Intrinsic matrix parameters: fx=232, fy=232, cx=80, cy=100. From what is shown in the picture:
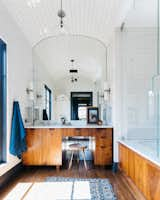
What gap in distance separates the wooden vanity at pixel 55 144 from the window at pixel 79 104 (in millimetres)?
710

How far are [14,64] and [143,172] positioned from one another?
9.20 ft

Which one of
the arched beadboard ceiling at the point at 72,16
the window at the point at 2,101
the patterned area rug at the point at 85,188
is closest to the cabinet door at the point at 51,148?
the patterned area rug at the point at 85,188

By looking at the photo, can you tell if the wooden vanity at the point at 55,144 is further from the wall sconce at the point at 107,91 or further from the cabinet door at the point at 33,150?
the wall sconce at the point at 107,91

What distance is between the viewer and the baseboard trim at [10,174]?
11.6 ft

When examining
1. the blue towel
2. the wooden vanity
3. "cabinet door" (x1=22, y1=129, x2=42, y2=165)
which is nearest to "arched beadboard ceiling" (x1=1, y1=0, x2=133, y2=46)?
the blue towel

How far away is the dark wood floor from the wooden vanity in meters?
0.17

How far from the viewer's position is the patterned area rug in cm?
303

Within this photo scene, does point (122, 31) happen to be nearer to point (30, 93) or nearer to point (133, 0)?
point (133, 0)

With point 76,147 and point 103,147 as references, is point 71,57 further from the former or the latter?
point 103,147

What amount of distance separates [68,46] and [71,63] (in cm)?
40

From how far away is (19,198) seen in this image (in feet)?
9.86

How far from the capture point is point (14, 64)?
4160mm

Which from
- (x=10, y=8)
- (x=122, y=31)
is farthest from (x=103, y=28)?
(x=10, y=8)

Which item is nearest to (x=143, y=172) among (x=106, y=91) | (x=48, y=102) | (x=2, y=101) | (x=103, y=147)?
(x=103, y=147)
